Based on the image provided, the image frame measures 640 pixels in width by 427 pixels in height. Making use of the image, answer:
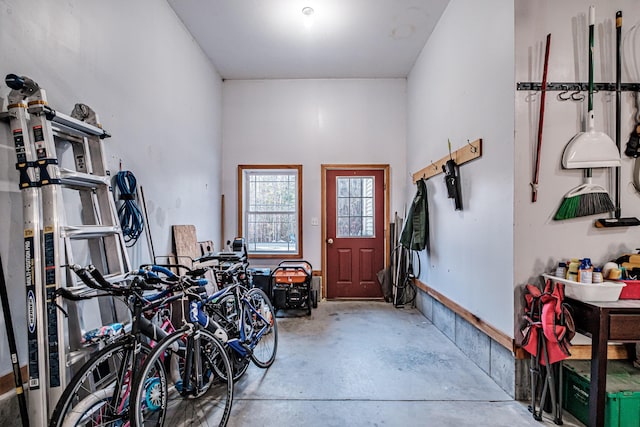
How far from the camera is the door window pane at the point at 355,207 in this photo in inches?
210

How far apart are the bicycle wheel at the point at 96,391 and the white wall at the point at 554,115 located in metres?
2.44

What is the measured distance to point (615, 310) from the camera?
1.83m

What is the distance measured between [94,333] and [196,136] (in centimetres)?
302

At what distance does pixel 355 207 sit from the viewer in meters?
5.34

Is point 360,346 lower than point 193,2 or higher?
lower

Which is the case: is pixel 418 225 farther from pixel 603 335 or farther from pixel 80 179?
pixel 80 179

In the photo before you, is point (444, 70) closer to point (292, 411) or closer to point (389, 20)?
point (389, 20)

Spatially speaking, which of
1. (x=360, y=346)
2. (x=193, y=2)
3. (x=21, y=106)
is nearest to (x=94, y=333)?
(x=21, y=106)

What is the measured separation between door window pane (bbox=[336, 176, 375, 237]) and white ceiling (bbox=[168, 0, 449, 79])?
172cm

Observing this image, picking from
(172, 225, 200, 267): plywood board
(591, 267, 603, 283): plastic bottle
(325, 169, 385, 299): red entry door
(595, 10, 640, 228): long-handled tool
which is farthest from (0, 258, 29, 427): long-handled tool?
(325, 169, 385, 299): red entry door

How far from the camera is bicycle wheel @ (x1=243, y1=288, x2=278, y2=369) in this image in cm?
267

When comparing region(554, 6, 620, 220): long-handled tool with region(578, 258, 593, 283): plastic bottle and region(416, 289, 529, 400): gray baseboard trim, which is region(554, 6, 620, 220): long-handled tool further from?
region(416, 289, 529, 400): gray baseboard trim

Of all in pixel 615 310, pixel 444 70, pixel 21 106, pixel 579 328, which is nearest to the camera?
pixel 21 106

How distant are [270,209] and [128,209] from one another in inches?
117
